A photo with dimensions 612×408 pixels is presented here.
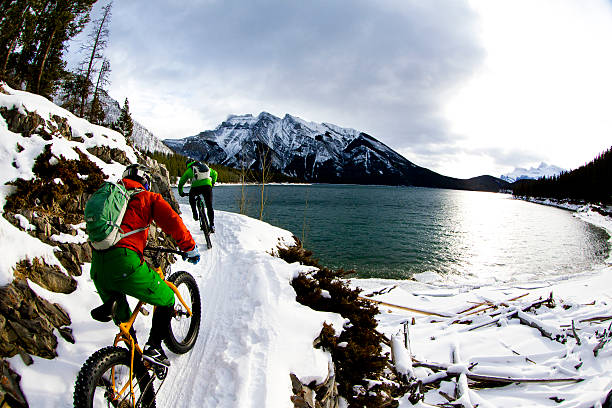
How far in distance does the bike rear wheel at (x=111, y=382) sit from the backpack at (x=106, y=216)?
1124 millimetres

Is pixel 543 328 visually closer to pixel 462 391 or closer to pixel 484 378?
pixel 484 378

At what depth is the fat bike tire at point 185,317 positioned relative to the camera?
437 centimetres

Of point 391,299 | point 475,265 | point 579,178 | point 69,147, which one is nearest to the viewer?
point 69,147

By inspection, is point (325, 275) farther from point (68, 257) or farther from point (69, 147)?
point (69, 147)

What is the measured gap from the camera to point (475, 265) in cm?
2081

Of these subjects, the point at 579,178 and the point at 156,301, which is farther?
the point at 579,178

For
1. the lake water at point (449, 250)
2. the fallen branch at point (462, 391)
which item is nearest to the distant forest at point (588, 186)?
the lake water at point (449, 250)

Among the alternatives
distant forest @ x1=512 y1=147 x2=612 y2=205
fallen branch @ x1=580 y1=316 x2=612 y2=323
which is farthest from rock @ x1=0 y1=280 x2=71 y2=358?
distant forest @ x1=512 y1=147 x2=612 y2=205

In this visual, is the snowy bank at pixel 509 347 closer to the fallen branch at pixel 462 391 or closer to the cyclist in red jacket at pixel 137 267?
the fallen branch at pixel 462 391

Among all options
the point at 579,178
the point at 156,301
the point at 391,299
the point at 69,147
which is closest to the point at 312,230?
the point at 391,299

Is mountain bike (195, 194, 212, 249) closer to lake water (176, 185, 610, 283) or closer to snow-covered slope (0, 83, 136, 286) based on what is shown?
snow-covered slope (0, 83, 136, 286)

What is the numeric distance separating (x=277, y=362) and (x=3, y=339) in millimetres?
3482

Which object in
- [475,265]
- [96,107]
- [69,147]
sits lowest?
[475,265]

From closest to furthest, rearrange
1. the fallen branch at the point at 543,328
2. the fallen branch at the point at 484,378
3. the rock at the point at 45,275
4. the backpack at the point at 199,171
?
the rock at the point at 45,275 → the fallen branch at the point at 484,378 → the fallen branch at the point at 543,328 → the backpack at the point at 199,171
